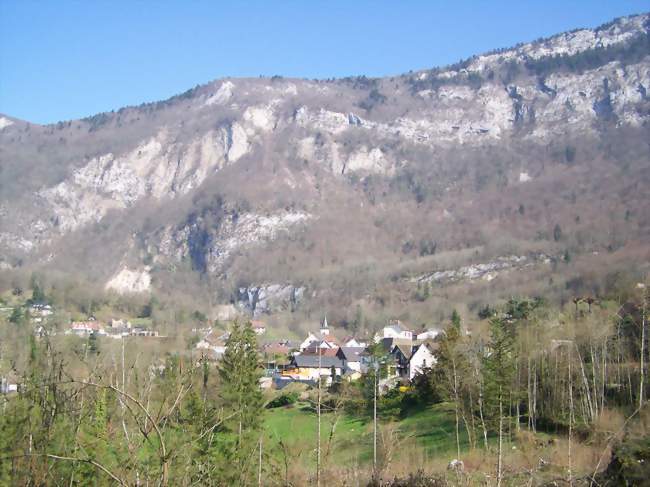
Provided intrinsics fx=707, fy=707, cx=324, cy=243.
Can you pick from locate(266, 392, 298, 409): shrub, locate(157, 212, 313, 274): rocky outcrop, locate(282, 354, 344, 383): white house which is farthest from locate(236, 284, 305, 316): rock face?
locate(266, 392, 298, 409): shrub

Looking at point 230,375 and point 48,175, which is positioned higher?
point 48,175

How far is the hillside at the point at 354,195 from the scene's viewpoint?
116188mm

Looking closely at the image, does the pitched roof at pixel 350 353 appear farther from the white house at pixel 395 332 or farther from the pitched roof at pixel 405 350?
the white house at pixel 395 332

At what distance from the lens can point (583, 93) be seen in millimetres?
181500

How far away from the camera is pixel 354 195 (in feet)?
538

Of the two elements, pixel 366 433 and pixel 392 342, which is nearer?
pixel 366 433

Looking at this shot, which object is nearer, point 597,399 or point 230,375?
point 597,399

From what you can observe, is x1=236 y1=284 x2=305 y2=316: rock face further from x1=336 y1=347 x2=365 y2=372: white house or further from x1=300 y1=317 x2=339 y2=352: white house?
x1=336 y1=347 x2=365 y2=372: white house

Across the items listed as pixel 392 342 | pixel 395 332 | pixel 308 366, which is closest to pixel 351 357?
pixel 392 342

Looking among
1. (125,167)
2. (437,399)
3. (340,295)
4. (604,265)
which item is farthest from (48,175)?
(437,399)

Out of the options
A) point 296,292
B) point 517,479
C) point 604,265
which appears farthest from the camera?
point 296,292

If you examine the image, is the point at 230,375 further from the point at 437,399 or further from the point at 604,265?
the point at 604,265

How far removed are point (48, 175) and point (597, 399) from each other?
16557cm

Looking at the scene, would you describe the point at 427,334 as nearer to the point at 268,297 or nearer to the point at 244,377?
the point at 244,377
